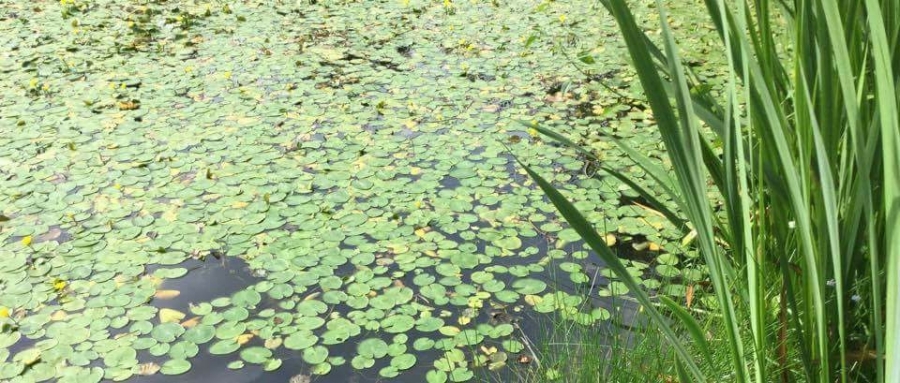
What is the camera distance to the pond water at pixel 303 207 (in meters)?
1.90

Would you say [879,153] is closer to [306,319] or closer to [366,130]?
[306,319]

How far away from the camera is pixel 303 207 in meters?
2.48

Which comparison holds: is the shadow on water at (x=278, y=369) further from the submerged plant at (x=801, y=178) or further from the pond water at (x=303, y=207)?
the submerged plant at (x=801, y=178)

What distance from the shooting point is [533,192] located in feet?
8.31

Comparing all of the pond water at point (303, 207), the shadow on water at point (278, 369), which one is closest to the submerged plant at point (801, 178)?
the pond water at point (303, 207)

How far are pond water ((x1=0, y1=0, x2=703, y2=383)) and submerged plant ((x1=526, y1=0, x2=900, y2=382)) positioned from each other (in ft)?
1.48

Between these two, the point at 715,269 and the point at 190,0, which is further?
the point at 190,0

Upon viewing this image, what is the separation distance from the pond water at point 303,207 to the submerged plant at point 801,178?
45cm

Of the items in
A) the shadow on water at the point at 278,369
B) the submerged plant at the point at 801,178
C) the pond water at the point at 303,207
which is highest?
the submerged plant at the point at 801,178

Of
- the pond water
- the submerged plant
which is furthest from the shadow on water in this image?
the submerged plant

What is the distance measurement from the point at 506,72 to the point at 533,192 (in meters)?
1.24

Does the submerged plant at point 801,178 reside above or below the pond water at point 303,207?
above

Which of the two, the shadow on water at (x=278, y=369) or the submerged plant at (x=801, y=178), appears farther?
the shadow on water at (x=278, y=369)

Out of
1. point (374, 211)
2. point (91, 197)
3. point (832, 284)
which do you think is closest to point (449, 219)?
point (374, 211)
